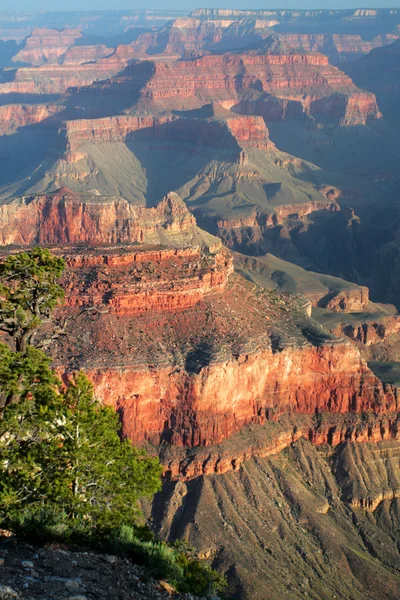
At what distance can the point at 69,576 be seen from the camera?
2453 cm

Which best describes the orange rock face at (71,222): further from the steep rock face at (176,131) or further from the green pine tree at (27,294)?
the steep rock face at (176,131)

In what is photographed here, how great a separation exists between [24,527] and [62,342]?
25978 millimetres

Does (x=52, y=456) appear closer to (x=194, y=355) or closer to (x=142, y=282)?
(x=194, y=355)

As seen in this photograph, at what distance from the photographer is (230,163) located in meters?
179

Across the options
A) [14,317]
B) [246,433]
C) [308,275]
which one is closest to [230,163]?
Answer: [308,275]

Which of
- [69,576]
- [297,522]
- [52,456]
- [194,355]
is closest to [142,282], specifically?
[194,355]

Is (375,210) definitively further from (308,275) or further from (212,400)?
(212,400)

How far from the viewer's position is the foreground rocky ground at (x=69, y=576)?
2330cm

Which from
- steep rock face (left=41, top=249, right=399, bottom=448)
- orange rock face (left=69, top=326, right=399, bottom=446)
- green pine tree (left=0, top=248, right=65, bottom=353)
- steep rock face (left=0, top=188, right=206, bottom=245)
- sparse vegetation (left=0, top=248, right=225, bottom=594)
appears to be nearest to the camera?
sparse vegetation (left=0, top=248, right=225, bottom=594)

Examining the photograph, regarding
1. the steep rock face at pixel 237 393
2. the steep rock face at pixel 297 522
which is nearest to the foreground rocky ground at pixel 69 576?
the steep rock face at pixel 297 522

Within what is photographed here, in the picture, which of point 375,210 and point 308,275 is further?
point 375,210

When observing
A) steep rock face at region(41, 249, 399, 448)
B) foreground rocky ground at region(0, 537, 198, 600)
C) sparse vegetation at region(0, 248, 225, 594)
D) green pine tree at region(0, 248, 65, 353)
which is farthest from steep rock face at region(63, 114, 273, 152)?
foreground rocky ground at region(0, 537, 198, 600)

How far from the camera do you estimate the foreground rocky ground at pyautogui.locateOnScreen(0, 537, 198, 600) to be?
23.3 m

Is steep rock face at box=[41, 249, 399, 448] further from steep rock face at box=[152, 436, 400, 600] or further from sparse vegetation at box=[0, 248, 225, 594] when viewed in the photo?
sparse vegetation at box=[0, 248, 225, 594]
